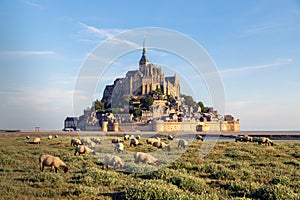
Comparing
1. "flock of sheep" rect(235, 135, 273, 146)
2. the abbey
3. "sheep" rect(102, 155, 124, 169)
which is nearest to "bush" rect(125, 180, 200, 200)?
"sheep" rect(102, 155, 124, 169)

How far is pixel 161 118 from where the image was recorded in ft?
437

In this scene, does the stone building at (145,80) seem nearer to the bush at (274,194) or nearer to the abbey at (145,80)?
the abbey at (145,80)

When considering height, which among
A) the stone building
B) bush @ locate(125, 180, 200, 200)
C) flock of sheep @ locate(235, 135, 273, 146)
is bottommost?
flock of sheep @ locate(235, 135, 273, 146)

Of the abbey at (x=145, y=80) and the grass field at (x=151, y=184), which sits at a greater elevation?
the abbey at (x=145, y=80)

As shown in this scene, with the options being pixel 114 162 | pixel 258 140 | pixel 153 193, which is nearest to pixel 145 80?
pixel 258 140

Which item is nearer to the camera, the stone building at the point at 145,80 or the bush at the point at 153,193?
the bush at the point at 153,193

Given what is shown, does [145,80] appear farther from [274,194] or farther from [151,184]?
[274,194]

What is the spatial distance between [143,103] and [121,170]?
141 meters

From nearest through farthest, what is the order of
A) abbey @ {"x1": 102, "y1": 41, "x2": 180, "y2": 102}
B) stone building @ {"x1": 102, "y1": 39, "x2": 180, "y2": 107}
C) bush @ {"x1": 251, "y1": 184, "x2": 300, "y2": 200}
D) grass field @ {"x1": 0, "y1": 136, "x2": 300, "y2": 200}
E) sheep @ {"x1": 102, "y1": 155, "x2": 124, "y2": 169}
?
bush @ {"x1": 251, "y1": 184, "x2": 300, "y2": 200} → grass field @ {"x1": 0, "y1": 136, "x2": 300, "y2": 200} → sheep @ {"x1": 102, "y1": 155, "x2": 124, "y2": 169} → abbey @ {"x1": 102, "y1": 41, "x2": 180, "y2": 102} → stone building @ {"x1": 102, "y1": 39, "x2": 180, "y2": 107}

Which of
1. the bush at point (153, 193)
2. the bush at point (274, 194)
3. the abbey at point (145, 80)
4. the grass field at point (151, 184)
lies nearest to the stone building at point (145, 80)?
the abbey at point (145, 80)

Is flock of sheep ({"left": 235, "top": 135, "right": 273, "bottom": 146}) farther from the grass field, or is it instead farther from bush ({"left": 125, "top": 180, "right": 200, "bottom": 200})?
bush ({"left": 125, "top": 180, "right": 200, "bottom": 200})

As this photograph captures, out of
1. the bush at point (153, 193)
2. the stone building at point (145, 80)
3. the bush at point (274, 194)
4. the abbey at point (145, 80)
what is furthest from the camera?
the stone building at point (145, 80)

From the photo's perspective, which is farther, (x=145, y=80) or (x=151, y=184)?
(x=145, y=80)

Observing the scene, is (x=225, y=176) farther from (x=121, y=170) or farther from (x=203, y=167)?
(x=121, y=170)
